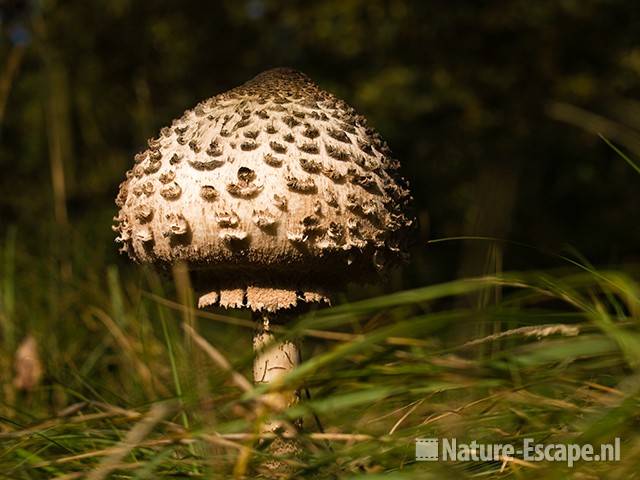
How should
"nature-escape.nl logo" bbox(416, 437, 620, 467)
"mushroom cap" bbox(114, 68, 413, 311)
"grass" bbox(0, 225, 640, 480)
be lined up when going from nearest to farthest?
1. "grass" bbox(0, 225, 640, 480)
2. "nature-escape.nl logo" bbox(416, 437, 620, 467)
3. "mushroom cap" bbox(114, 68, 413, 311)

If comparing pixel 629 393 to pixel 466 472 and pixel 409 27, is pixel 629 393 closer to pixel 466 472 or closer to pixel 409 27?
→ pixel 466 472

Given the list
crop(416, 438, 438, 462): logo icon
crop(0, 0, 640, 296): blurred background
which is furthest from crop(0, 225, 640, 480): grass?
crop(0, 0, 640, 296): blurred background

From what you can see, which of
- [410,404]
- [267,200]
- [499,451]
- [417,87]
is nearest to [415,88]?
[417,87]

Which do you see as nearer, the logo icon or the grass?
the grass

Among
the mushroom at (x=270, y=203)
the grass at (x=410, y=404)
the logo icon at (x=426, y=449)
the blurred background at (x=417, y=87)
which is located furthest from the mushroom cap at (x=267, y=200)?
the blurred background at (x=417, y=87)

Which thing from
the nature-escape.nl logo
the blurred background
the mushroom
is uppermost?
the blurred background

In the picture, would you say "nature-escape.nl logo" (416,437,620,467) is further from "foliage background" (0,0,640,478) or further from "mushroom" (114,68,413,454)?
"foliage background" (0,0,640,478)

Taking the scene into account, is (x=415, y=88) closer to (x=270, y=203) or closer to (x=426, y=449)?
(x=270, y=203)

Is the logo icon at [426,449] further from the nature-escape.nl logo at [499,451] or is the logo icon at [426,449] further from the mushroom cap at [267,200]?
the mushroom cap at [267,200]
